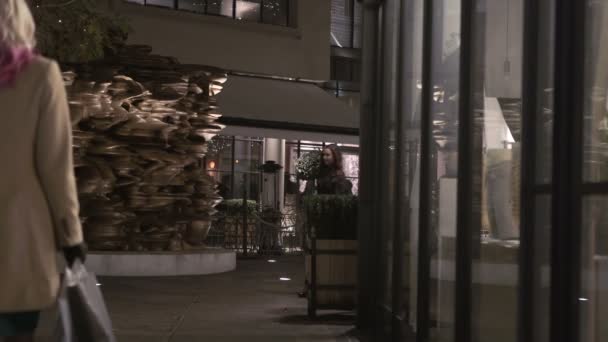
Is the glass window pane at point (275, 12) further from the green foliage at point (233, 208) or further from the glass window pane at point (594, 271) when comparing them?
the glass window pane at point (594, 271)

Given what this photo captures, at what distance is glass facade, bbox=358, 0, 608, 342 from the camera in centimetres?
378

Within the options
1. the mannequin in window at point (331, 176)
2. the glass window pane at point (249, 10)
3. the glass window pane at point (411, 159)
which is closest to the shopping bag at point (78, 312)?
the glass window pane at point (411, 159)

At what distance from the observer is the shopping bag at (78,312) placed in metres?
3.62

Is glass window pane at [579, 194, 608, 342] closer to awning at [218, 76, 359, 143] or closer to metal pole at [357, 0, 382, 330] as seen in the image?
metal pole at [357, 0, 382, 330]

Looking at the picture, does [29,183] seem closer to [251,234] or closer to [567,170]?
[567,170]

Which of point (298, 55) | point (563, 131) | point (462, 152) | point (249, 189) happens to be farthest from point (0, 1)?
point (249, 189)

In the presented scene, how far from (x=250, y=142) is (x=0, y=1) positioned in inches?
1232

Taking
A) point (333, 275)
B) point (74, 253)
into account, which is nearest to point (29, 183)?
point (74, 253)

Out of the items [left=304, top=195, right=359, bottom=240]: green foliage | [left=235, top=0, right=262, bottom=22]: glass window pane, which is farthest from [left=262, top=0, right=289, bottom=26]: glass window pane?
[left=304, top=195, right=359, bottom=240]: green foliage

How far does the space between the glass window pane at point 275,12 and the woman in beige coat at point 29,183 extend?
2400 centimetres

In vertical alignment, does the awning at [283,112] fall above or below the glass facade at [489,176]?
above

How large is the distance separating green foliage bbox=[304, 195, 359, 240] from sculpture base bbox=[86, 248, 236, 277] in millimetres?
6680

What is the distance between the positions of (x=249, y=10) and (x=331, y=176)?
648 inches

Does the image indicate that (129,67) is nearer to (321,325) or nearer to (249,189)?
(321,325)
